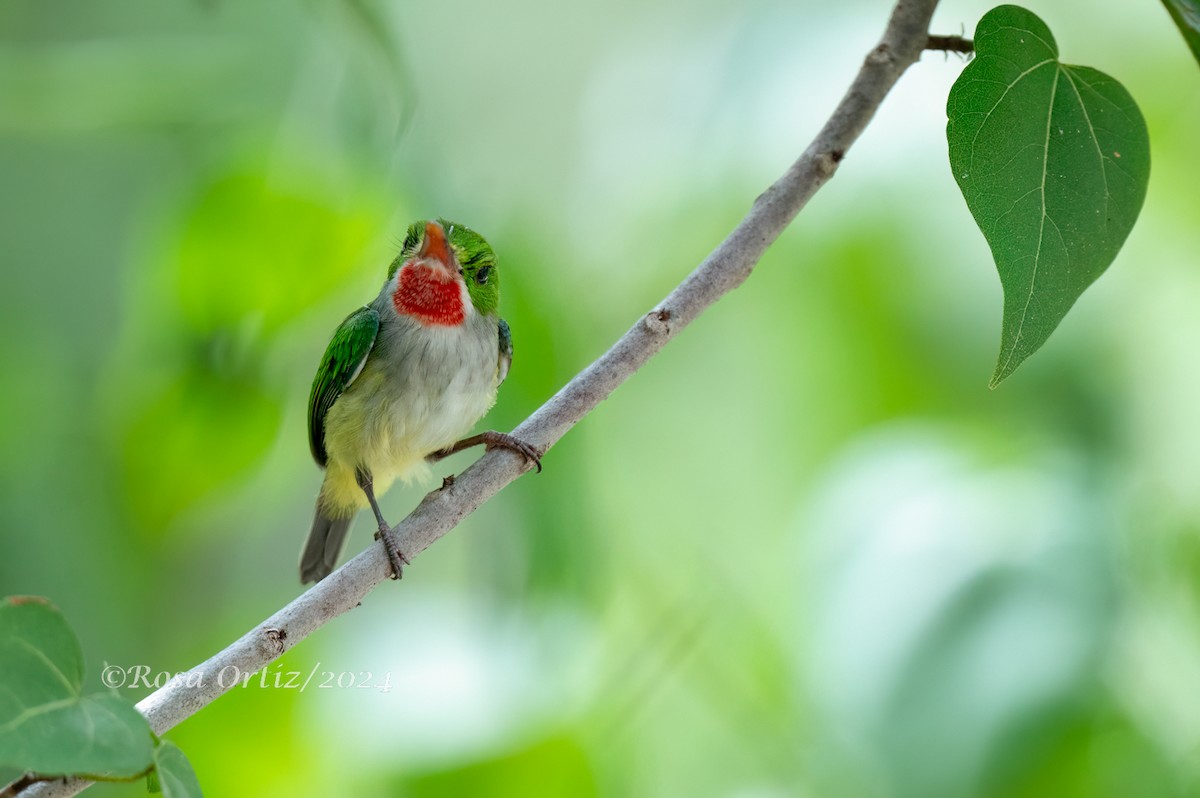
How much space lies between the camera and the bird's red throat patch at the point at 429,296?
1.37 meters

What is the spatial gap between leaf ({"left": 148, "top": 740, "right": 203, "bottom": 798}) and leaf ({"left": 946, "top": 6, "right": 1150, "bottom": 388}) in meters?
0.63

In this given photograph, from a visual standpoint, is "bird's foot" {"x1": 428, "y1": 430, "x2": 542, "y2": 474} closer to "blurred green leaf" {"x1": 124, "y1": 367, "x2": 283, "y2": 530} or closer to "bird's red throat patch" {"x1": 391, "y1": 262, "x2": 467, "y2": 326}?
"bird's red throat patch" {"x1": 391, "y1": 262, "x2": 467, "y2": 326}

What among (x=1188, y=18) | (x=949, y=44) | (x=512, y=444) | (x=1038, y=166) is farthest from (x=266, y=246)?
(x=1188, y=18)

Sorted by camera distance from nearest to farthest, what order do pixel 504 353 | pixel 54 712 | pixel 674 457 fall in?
pixel 54 712 < pixel 504 353 < pixel 674 457

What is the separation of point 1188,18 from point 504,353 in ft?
2.98

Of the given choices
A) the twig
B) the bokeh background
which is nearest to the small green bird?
the bokeh background

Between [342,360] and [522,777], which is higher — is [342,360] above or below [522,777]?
above

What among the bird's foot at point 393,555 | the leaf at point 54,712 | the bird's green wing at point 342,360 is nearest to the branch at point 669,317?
the bird's foot at point 393,555

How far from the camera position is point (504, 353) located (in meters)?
1.49

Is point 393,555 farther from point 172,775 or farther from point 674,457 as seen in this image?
point 674,457

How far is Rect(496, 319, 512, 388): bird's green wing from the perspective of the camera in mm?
1485

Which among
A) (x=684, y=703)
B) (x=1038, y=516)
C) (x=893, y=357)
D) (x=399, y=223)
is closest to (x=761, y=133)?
(x=893, y=357)

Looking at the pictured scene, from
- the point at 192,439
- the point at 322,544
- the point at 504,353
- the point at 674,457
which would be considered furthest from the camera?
the point at 674,457

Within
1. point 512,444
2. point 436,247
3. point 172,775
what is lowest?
point 172,775
